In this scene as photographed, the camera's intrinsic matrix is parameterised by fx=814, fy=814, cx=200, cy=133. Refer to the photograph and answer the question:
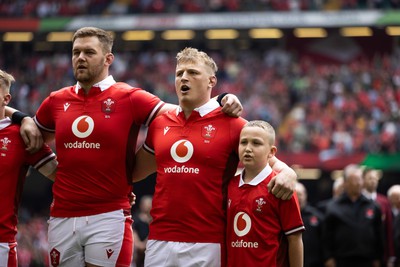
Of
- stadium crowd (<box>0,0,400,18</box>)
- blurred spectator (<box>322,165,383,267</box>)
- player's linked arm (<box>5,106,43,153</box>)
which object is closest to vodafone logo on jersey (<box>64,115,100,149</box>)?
player's linked arm (<box>5,106,43,153</box>)

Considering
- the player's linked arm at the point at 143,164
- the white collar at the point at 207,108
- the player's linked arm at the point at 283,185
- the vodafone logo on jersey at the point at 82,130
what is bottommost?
the player's linked arm at the point at 283,185

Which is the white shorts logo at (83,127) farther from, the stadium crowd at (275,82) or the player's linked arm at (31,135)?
the stadium crowd at (275,82)

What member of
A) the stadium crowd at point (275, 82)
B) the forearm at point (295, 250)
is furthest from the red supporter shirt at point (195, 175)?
the stadium crowd at point (275, 82)

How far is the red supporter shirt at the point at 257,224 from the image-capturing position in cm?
597

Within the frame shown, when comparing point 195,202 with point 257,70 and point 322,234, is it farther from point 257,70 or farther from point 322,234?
point 257,70

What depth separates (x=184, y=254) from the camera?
230 inches

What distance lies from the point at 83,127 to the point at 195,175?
1.02 metres

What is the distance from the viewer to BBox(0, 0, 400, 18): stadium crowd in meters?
30.1

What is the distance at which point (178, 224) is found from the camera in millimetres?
5906

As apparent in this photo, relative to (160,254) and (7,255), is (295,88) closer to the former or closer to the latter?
(7,255)

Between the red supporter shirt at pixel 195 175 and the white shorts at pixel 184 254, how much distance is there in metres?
0.04

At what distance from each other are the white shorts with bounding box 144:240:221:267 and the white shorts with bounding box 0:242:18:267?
4.15 ft

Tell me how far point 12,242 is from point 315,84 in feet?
71.5

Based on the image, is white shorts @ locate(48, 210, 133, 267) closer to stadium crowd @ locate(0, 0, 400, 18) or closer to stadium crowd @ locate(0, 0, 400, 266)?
stadium crowd @ locate(0, 0, 400, 266)
